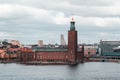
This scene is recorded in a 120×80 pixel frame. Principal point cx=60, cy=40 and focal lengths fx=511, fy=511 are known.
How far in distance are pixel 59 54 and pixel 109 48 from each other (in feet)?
172

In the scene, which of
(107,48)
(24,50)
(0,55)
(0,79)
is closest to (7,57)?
(0,55)

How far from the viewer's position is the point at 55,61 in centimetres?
11538

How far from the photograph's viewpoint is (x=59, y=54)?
118562 millimetres

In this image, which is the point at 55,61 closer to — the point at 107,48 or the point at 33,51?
the point at 33,51

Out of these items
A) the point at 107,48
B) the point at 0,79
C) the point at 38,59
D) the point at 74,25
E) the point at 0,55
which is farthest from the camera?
the point at 107,48

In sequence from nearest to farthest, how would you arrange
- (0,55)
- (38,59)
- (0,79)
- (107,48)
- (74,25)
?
(0,79)
(74,25)
(38,59)
(0,55)
(107,48)

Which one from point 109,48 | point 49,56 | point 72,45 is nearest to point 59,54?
point 49,56

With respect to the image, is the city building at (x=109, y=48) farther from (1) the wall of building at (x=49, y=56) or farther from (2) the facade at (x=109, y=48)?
(1) the wall of building at (x=49, y=56)

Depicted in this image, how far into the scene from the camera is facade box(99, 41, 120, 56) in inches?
6371

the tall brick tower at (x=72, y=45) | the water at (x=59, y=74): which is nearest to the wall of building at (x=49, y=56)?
the tall brick tower at (x=72, y=45)

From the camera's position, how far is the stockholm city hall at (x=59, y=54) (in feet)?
364

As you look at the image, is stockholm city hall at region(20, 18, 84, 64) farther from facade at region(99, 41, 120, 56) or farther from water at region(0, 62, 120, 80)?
facade at region(99, 41, 120, 56)

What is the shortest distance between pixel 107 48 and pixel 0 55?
48.2 meters

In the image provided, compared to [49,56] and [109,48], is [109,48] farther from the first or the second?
[49,56]
